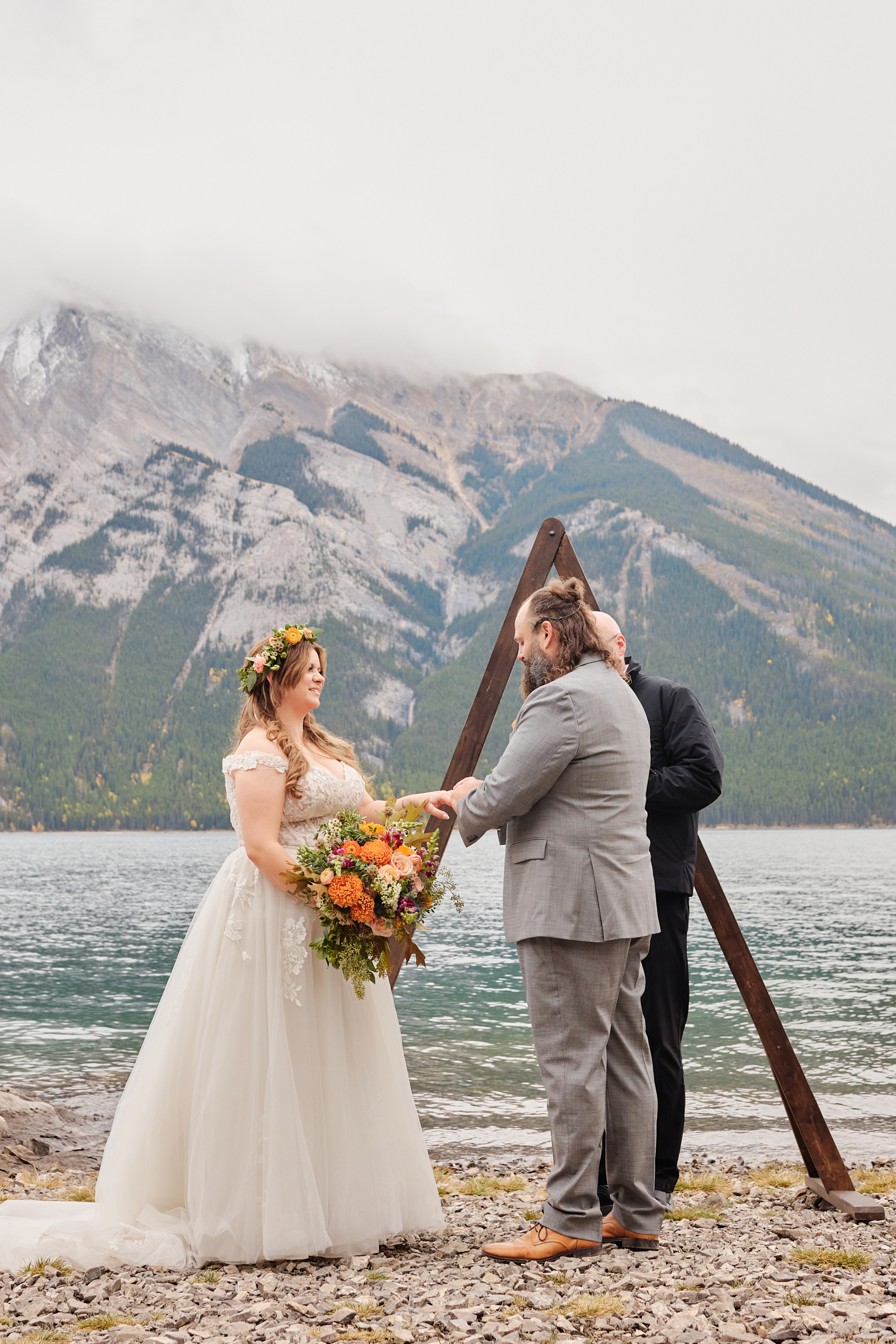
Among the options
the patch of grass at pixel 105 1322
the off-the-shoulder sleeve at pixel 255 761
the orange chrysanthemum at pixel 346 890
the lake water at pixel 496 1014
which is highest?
the off-the-shoulder sleeve at pixel 255 761

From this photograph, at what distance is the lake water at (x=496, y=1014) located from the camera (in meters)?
12.4

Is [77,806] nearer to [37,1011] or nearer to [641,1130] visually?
[37,1011]

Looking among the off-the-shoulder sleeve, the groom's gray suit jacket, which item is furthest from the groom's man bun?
the off-the-shoulder sleeve

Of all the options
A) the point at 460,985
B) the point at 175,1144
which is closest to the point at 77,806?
the point at 460,985

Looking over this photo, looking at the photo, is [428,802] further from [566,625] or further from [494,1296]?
[494,1296]

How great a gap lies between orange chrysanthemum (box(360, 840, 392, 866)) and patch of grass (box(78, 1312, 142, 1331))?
1.93 m

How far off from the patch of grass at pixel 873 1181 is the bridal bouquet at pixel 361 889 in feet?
14.0

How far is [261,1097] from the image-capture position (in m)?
4.63

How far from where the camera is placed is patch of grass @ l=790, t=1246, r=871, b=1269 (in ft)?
14.8

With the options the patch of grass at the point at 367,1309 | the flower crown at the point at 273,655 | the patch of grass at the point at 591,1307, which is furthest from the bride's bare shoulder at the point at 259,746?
the patch of grass at the point at 591,1307

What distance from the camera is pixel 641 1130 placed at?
15.0 ft

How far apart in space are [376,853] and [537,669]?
1.09m

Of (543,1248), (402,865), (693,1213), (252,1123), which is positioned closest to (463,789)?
(402,865)

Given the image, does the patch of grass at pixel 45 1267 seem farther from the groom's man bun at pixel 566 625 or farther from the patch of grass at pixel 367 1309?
the groom's man bun at pixel 566 625
